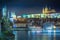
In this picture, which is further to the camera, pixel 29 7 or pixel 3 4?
pixel 29 7

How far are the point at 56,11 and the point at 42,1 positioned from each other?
4.93 feet

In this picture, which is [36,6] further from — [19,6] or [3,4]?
[3,4]

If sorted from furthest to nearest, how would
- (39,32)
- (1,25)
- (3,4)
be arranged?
(39,32) → (3,4) → (1,25)

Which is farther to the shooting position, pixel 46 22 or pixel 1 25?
pixel 46 22

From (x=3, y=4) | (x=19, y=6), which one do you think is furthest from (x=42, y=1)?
(x=3, y=4)

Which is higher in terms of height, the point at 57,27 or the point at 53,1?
the point at 53,1

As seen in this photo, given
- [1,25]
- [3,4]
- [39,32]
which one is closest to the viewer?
[1,25]

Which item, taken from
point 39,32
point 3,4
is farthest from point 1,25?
point 39,32

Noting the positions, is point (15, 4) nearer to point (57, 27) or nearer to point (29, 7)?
point (29, 7)

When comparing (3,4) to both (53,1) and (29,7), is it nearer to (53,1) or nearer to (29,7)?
(29,7)

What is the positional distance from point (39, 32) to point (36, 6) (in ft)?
7.31

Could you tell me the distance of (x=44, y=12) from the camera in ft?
61.9

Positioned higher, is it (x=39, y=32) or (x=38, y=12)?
(x=38, y=12)

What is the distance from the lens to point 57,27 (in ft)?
61.0
